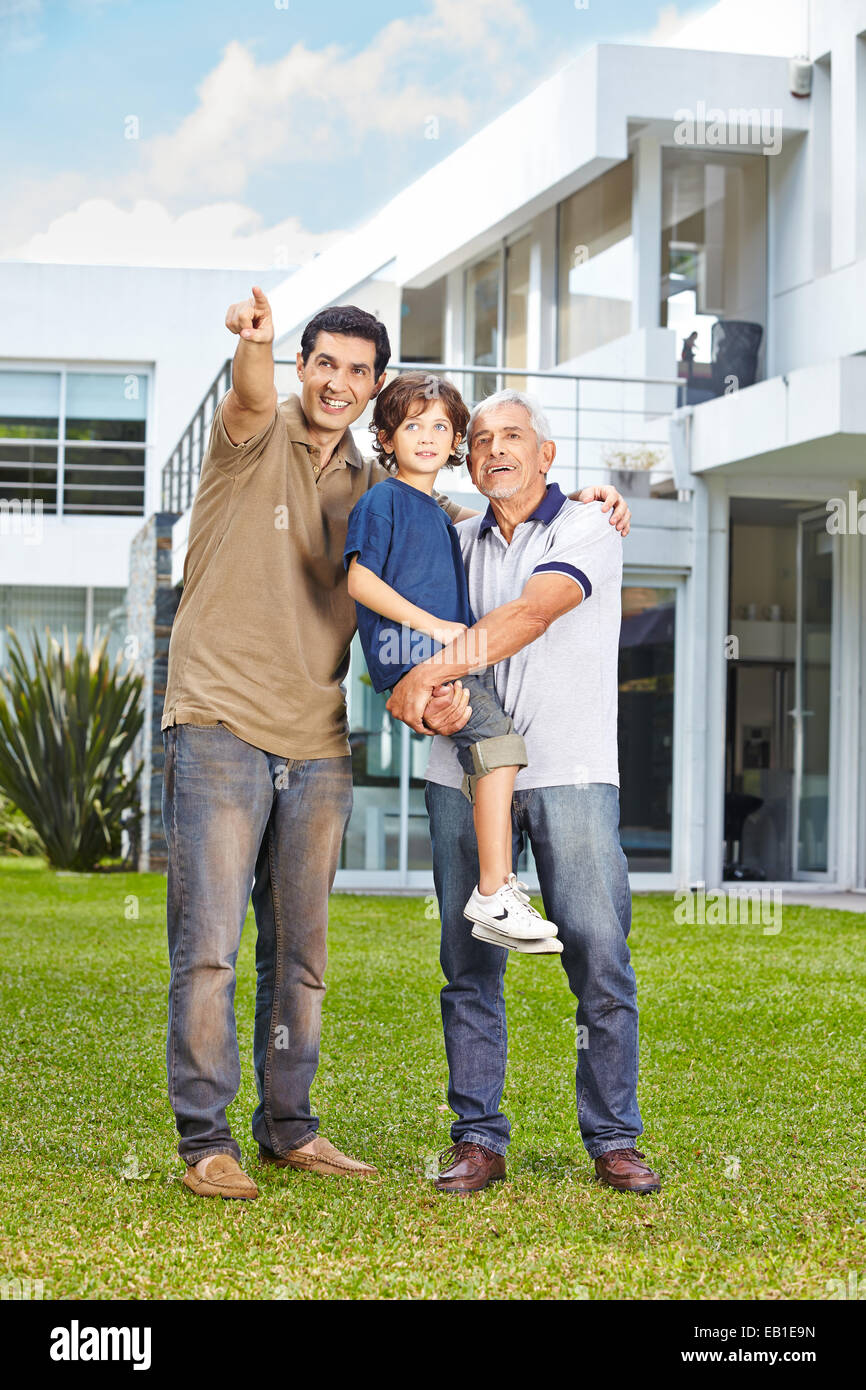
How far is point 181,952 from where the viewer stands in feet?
11.8

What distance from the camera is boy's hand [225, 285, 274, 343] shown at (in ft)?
11.1

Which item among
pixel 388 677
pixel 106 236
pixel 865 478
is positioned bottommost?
pixel 388 677

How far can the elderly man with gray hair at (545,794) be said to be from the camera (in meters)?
3.56

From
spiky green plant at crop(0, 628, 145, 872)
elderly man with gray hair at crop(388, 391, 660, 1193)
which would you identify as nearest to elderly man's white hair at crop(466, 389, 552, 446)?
elderly man with gray hair at crop(388, 391, 660, 1193)

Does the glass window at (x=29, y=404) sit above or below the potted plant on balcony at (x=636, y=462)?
above

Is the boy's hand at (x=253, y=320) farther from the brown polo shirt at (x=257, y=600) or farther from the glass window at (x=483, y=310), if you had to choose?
the glass window at (x=483, y=310)

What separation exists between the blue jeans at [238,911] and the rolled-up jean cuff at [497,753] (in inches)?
17.3

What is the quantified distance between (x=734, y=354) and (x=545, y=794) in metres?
10.2

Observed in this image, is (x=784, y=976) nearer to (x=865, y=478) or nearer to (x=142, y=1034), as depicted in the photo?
(x=142, y=1034)

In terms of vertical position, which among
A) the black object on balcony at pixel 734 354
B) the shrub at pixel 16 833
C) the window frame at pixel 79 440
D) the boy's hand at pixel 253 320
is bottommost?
the shrub at pixel 16 833

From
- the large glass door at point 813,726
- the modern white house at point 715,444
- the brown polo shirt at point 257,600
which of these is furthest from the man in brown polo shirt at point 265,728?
the large glass door at point 813,726

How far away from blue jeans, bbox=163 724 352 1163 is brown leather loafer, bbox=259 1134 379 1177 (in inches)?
1.2
